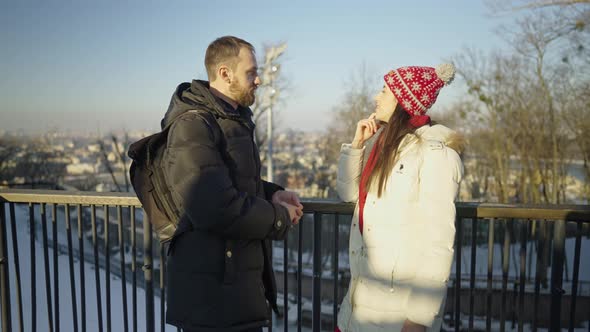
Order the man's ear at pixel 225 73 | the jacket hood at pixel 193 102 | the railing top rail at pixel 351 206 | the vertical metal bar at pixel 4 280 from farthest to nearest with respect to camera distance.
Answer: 1. the vertical metal bar at pixel 4 280
2. the railing top rail at pixel 351 206
3. the man's ear at pixel 225 73
4. the jacket hood at pixel 193 102

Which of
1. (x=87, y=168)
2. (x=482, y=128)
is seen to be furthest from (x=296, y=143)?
(x=482, y=128)

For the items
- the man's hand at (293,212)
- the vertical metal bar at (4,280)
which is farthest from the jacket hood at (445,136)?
the vertical metal bar at (4,280)

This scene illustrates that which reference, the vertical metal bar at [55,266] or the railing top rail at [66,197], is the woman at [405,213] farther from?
the vertical metal bar at [55,266]

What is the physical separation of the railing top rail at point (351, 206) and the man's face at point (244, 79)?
34.7 inches

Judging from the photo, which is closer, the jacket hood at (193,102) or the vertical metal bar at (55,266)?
the jacket hood at (193,102)

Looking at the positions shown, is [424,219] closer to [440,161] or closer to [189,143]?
[440,161]

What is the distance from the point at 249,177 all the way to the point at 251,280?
1.63 feet

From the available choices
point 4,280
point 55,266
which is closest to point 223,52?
point 55,266

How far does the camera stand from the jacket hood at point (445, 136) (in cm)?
178

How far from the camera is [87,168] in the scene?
32.9 m

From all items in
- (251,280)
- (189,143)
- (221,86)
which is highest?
(221,86)

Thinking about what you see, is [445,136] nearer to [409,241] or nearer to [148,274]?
[409,241]

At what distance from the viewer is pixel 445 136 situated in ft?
5.89

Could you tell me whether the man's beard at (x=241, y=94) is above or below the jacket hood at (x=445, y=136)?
above
